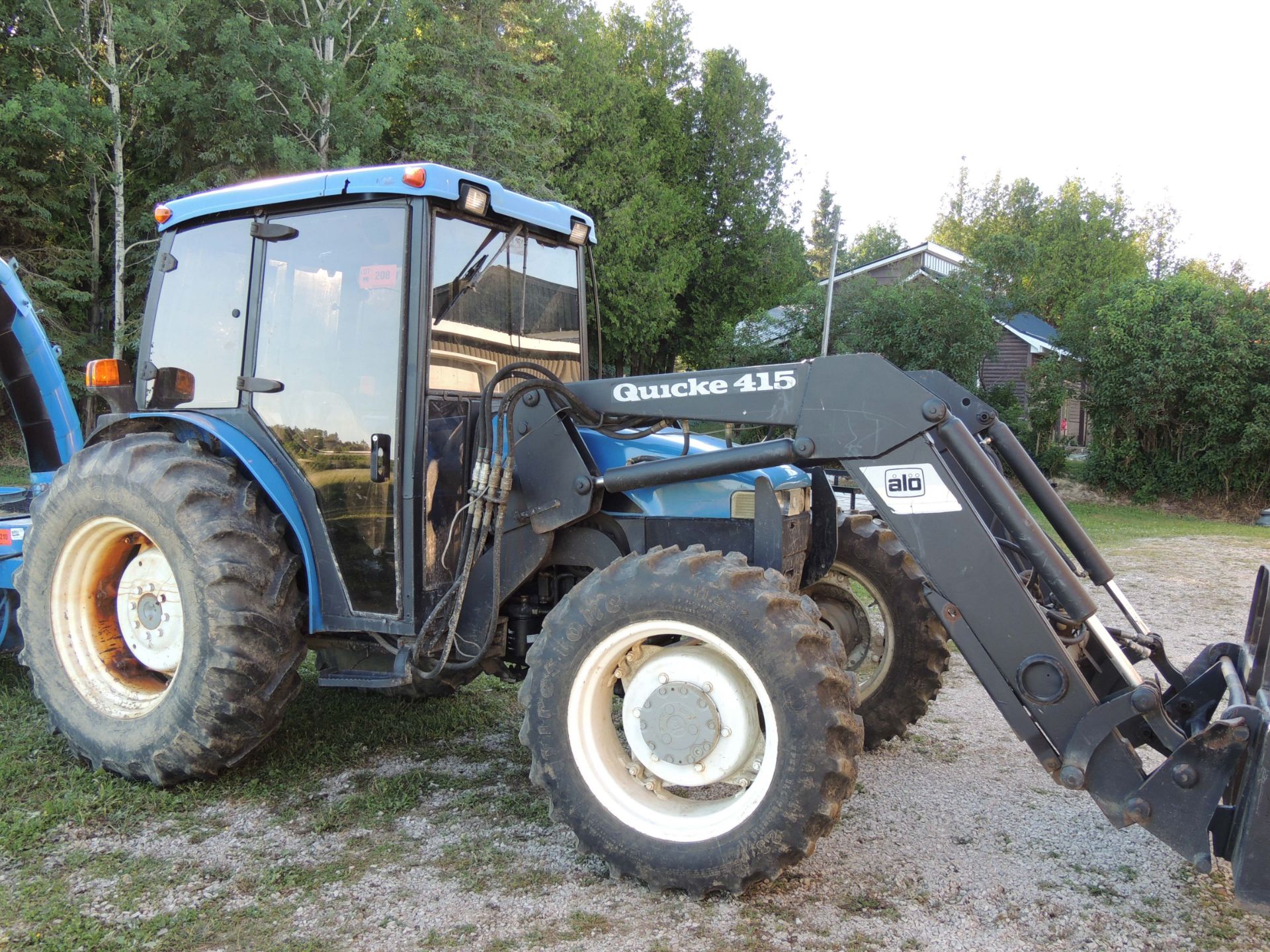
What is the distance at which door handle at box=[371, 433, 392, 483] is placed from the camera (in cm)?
372

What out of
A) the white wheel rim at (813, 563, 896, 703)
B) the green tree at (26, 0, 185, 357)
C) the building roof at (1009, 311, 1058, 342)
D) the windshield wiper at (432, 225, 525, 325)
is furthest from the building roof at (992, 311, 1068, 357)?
the windshield wiper at (432, 225, 525, 325)

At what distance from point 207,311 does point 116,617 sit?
1473 mm

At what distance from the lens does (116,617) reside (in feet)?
13.9

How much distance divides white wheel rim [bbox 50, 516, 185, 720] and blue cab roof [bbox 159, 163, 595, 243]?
1461 mm

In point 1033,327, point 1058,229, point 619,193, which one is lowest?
point 1033,327

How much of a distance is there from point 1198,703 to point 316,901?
3156 millimetres

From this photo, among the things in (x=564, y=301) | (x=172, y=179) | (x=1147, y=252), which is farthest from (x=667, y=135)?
(x=1147, y=252)

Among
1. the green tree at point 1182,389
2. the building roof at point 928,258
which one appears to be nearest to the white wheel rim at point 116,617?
the green tree at point 1182,389

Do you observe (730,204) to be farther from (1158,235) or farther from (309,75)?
(1158,235)

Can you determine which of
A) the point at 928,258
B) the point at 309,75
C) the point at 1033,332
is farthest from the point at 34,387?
the point at 1033,332

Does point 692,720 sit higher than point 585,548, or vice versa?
point 585,548

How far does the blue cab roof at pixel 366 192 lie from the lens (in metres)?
3.61

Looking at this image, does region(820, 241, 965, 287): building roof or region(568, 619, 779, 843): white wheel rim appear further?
region(820, 241, 965, 287): building roof

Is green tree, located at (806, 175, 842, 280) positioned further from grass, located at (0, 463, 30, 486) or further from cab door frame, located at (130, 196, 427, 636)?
cab door frame, located at (130, 196, 427, 636)
